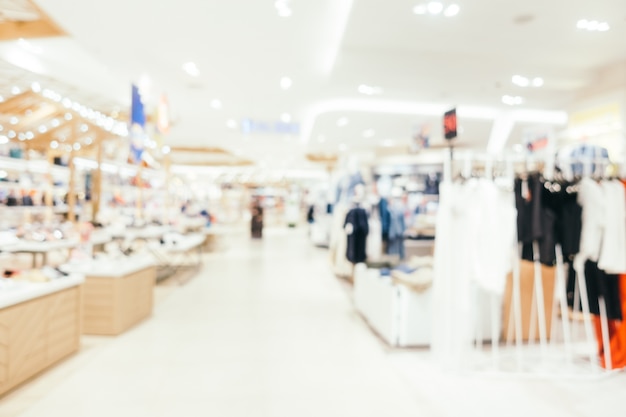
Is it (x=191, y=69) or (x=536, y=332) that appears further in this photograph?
(x=191, y=69)

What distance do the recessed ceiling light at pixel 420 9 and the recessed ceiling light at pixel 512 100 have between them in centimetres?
414

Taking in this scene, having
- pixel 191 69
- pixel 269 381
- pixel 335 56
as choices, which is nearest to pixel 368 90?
pixel 335 56

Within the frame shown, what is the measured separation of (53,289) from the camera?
3.30 meters

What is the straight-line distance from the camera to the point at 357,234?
6.52 metres

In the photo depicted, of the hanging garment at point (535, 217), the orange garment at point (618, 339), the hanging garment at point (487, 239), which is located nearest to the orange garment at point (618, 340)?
the orange garment at point (618, 339)

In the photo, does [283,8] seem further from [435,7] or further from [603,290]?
[603,290]

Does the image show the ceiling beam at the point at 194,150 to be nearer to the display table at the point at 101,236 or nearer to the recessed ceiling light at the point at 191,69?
the recessed ceiling light at the point at 191,69

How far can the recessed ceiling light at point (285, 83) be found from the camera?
26.4 feet

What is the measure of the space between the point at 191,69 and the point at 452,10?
16.1ft

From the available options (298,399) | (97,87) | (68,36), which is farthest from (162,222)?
(298,399)

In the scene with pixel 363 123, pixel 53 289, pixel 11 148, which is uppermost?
pixel 363 123

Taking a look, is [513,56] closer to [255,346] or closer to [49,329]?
[255,346]

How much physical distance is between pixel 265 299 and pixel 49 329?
3.05 m

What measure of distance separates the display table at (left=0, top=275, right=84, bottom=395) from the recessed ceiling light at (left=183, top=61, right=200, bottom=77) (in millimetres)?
4849
